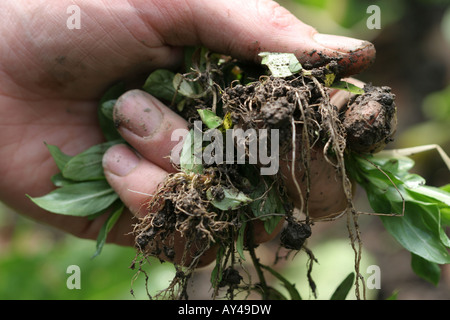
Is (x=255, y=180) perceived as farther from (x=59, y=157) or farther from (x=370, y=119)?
(x=59, y=157)

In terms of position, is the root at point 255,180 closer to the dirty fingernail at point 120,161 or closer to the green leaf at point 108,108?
the dirty fingernail at point 120,161

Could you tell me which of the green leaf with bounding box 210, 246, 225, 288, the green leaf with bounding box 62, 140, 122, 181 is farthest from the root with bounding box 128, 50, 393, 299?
the green leaf with bounding box 62, 140, 122, 181

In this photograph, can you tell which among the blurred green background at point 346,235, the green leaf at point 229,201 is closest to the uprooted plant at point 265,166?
the green leaf at point 229,201

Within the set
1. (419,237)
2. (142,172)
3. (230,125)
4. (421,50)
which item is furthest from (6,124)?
(421,50)

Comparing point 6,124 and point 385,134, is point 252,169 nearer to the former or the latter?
point 385,134

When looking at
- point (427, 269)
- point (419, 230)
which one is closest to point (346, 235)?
point (427, 269)

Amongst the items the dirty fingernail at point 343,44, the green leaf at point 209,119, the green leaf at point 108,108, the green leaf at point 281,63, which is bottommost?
the green leaf at point 108,108

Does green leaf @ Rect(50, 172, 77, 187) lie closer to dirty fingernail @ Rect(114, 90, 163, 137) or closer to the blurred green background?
dirty fingernail @ Rect(114, 90, 163, 137)

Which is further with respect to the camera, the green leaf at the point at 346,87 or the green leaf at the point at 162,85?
the green leaf at the point at 162,85
